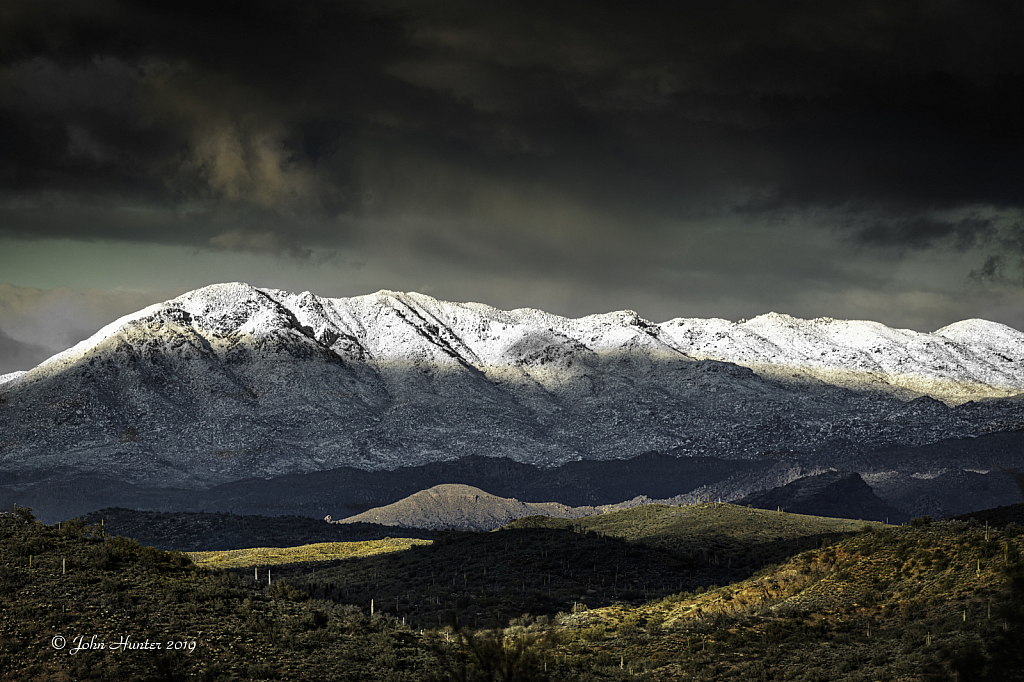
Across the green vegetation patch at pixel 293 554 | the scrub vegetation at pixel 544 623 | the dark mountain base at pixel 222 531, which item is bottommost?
the scrub vegetation at pixel 544 623

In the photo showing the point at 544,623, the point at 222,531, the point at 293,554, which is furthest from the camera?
the point at 222,531

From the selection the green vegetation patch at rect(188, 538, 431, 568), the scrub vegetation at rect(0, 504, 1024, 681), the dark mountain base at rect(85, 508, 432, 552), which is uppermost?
the dark mountain base at rect(85, 508, 432, 552)

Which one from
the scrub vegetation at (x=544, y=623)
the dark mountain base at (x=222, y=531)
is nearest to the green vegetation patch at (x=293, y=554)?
the dark mountain base at (x=222, y=531)

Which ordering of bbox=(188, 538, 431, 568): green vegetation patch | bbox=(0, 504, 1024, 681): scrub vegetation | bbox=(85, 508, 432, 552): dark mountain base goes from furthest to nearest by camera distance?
1. bbox=(85, 508, 432, 552): dark mountain base
2. bbox=(188, 538, 431, 568): green vegetation patch
3. bbox=(0, 504, 1024, 681): scrub vegetation

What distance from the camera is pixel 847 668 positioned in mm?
34344

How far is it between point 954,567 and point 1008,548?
2734mm

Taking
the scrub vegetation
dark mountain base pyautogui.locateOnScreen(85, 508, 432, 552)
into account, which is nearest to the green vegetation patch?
dark mountain base pyautogui.locateOnScreen(85, 508, 432, 552)

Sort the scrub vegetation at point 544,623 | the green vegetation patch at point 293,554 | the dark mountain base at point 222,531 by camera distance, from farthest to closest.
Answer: the dark mountain base at point 222,531, the green vegetation patch at point 293,554, the scrub vegetation at point 544,623

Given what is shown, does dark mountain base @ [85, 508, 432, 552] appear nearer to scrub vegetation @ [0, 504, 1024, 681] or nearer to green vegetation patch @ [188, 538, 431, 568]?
green vegetation patch @ [188, 538, 431, 568]

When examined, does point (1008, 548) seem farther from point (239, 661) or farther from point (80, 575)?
point (80, 575)

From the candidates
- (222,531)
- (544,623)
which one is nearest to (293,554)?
(222,531)

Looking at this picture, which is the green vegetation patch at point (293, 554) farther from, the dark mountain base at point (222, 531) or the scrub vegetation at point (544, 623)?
the scrub vegetation at point (544, 623)

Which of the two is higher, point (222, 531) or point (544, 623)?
point (222, 531)

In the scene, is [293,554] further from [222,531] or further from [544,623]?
[544,623]
